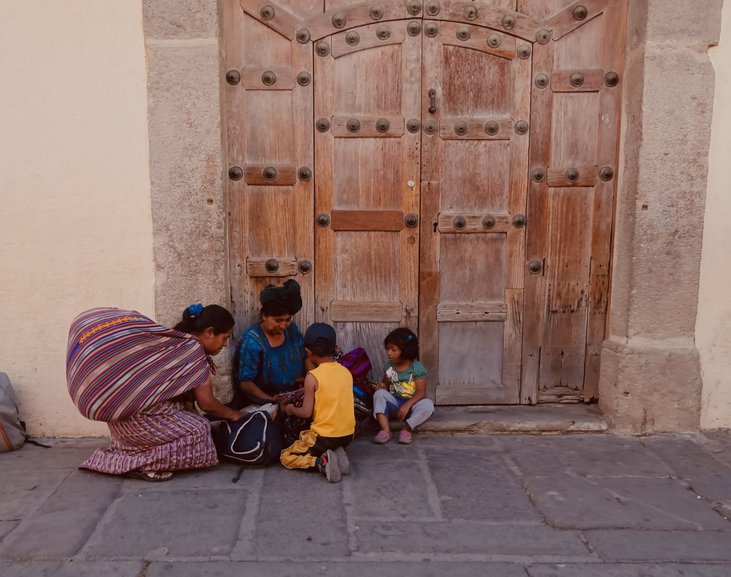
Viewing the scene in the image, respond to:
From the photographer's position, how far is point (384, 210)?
3.69m

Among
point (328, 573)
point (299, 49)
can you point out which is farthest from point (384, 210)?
point (328, 573)

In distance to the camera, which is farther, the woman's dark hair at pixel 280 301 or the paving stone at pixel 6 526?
the woman's dark hair at pixel 280 301

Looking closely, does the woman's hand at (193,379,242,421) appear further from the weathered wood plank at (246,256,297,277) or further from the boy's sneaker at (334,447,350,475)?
the weathered wood plank at (246,256,297,277)

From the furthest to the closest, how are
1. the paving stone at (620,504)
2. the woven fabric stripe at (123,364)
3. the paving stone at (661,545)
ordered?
the woven fabric stripe at (123,364) < the paving stone at (620,504) < the paving stone at (661,545)

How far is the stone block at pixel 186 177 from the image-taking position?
11.0ft

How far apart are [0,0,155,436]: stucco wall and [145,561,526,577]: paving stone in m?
1.61

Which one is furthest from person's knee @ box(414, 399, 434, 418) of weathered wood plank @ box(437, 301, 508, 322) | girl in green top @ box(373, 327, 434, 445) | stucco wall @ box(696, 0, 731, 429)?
stucco wall @ box(696, 0, 731, 429)

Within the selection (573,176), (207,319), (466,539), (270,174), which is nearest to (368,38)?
(270,174)

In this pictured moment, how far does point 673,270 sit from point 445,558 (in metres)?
2.13

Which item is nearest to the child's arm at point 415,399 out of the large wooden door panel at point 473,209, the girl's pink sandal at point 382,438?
the girl's pink sandal at point 382,438

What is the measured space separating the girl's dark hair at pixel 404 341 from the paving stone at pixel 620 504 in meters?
0.92

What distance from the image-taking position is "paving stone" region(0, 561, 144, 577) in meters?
2.23

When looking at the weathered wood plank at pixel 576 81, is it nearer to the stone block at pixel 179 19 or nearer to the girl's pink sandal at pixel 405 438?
the stone block at pixel 179 19

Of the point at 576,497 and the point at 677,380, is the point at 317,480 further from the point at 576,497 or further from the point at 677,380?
the point at 677,380
